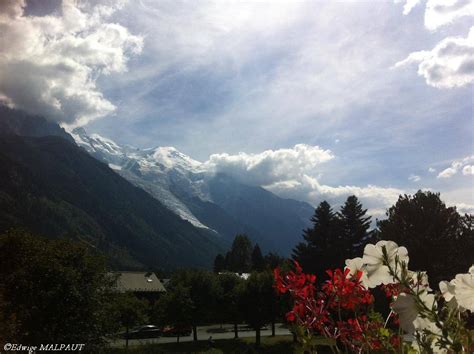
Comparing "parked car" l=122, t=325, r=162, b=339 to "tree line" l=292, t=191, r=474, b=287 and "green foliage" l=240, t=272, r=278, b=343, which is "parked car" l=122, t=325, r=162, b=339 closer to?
"green foliage" l=240, t=272, r=278, b=343

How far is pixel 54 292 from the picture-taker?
14719 millimetres

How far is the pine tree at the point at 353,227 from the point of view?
37.9 m

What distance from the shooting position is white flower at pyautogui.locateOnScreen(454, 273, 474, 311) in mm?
1482

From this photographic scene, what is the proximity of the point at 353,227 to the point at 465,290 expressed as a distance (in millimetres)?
38734

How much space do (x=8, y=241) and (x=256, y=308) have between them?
77.7 feet

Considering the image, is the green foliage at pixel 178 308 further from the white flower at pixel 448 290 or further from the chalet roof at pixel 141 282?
the white flower at pixel 448 290

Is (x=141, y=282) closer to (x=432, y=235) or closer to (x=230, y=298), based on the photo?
(x=230, y=298)

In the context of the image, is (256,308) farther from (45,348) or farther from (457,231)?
(45,348)

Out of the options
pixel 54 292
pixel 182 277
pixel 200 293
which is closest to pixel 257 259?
pixel 182 277

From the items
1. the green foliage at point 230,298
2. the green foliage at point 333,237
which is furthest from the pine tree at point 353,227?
the green foliage at point 230,298

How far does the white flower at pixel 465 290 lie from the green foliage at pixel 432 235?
30826 mm

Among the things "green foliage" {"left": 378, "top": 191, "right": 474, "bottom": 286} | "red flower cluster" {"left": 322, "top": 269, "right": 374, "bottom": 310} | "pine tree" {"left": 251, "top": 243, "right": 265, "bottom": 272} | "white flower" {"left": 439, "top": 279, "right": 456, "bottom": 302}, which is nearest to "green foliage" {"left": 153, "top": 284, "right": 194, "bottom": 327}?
"green foliage" {"left": 378, "top": 191, "right": 474, "bottom": 286}

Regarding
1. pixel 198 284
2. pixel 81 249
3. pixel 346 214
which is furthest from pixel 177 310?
pixel 81 249

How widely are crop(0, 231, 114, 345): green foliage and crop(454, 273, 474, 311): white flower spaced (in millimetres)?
14224
